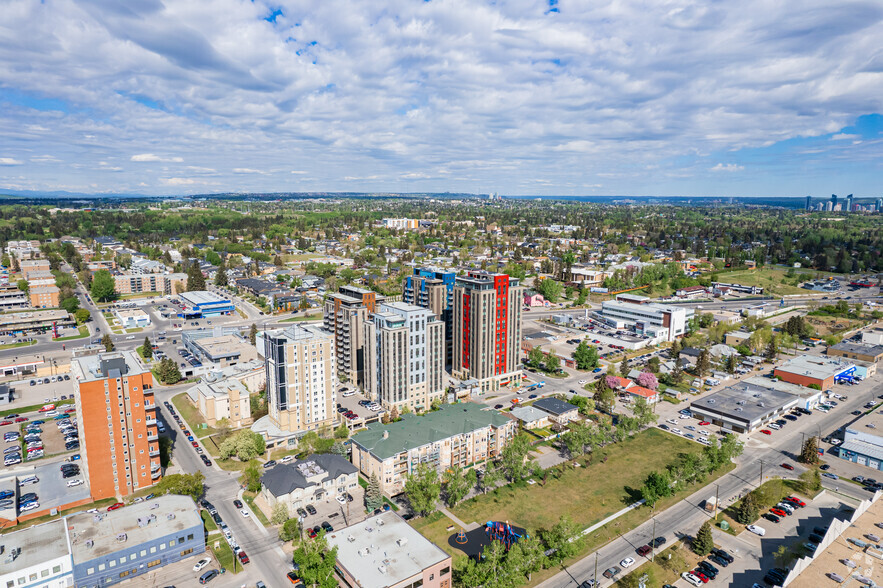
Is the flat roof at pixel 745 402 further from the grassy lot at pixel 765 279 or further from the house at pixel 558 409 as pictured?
the grassy lot at pixel 765 279

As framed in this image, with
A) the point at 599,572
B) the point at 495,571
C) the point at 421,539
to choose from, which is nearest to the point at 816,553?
the point at 599,572

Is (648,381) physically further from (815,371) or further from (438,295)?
(438,295)

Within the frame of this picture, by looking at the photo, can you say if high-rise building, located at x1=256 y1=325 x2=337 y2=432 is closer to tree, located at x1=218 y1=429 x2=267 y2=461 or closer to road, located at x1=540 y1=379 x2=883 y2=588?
tree, located at x1=218 y1=429 x2=267 y2=461

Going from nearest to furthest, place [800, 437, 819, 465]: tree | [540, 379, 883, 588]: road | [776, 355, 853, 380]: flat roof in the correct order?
[540, 379, 883, 588]: road → [800, 437, 819, 465]: tree → [776, 355, 853, 380]: flat roof

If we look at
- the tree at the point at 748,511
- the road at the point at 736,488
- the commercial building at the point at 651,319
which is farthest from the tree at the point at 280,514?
the commercial building at the point at 651,319

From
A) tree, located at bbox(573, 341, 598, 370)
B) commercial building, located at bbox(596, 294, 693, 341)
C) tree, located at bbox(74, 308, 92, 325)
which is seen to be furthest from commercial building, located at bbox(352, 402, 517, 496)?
tree, located at bbox(74, 308, 92, 325)

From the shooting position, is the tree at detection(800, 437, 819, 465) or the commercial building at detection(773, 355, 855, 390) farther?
the commercial building at detection(773, 355, 855, 390)
